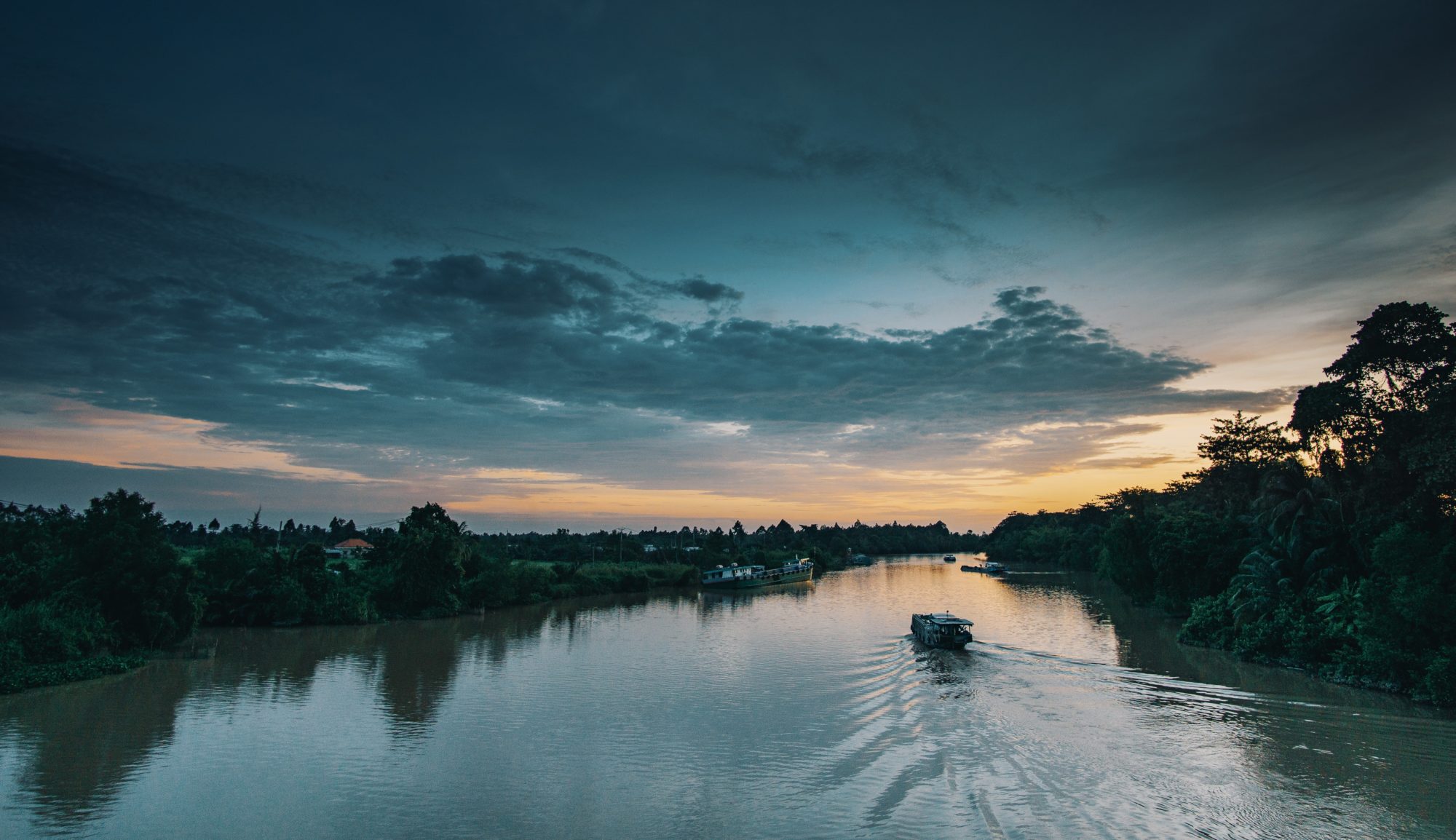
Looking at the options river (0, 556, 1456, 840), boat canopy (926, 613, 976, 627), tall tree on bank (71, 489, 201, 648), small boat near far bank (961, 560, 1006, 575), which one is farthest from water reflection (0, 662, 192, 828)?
small boat near far bank (961, 560, 1006, 575)

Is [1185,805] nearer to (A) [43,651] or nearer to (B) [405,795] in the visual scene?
(B) [405,795]

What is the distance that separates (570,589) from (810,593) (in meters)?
26.1

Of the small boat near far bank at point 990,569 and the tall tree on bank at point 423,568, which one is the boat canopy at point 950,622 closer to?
the tall tree on bank at point 423,568

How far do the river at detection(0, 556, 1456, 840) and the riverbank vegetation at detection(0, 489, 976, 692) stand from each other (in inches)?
108

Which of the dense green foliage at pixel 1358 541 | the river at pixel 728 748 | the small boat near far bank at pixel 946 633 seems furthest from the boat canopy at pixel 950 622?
the dense green foliage at pixel 1358 541

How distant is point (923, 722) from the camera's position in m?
23.4

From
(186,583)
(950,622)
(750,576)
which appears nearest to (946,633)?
(950,622)

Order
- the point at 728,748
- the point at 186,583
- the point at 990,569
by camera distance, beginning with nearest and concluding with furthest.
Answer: the point at 728,748
the point at 186,583
the point at 990,569

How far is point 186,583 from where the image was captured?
3594 centimetres

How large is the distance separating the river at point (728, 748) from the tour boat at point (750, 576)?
169 ft

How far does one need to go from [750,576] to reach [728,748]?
71.7m

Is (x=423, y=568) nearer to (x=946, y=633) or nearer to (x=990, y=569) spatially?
(x=946, y=633)

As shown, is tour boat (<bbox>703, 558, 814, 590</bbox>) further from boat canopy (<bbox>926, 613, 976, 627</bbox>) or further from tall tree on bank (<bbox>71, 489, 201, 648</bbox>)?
tall tree on bank (<bbox>71, 489, 201, 648</bbox>)

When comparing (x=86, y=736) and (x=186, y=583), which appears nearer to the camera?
(x=86, y=736)
